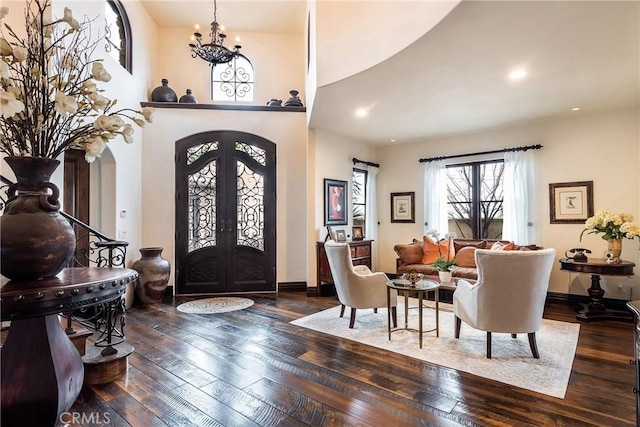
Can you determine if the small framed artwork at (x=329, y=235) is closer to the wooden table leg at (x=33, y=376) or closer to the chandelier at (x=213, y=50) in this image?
the chandelier at (x=213, y=50)

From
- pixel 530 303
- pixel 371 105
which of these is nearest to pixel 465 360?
pixel 530 303

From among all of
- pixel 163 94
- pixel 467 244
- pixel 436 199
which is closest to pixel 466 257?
pixel 467 244

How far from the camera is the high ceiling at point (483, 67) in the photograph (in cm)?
245

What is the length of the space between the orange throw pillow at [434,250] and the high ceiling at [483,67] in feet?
6.57

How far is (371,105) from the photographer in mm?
4367

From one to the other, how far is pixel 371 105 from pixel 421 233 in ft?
9.70

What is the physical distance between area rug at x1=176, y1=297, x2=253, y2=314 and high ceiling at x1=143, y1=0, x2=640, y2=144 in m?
3.03

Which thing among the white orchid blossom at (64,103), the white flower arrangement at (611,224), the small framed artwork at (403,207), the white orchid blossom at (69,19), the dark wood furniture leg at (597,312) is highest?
the white orchid blossom at (69,19)

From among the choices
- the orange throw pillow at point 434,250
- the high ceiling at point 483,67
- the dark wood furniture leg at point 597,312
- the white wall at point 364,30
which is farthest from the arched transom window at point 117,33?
the dark wood furniture leg at point 597,312

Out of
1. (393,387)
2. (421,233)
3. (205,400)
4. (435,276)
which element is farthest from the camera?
(421,233)

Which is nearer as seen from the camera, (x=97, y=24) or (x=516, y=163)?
(x=97, y=24)

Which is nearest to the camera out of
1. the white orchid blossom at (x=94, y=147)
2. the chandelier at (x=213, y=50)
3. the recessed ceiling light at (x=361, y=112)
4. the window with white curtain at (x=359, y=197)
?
the white orchid blossom at (x=94, y=147)

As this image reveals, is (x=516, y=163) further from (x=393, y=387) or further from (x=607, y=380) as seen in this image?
(x=393, y=387)

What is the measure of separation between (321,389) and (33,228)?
2.00m
